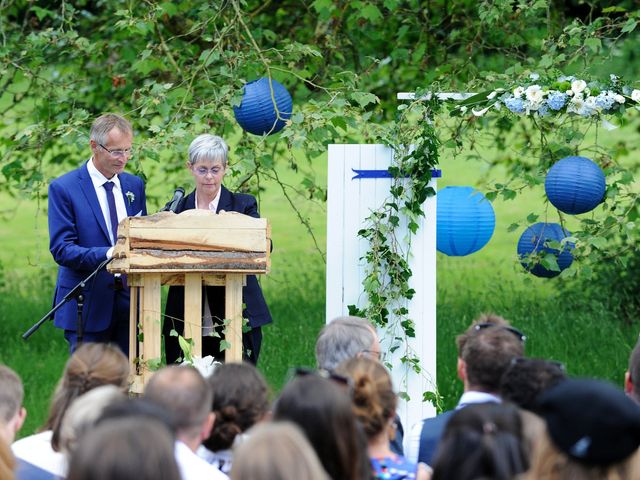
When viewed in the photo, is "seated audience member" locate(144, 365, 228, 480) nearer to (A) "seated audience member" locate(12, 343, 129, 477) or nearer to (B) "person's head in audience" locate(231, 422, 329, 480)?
(A) "seated audience member" locate(12, 343, 129, 477)

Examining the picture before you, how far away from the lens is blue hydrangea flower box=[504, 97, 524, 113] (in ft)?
20.2

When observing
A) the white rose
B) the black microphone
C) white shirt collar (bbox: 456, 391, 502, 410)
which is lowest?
white shirt collar (bbox: 456, 391, 502, 410)

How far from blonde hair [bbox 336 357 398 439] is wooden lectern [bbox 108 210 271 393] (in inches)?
61.0

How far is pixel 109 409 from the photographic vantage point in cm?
289

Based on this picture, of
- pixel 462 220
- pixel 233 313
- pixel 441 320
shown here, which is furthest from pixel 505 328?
pixel 441 320

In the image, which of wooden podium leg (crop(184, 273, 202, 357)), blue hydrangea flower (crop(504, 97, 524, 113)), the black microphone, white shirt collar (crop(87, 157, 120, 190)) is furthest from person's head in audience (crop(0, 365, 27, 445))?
blue hydrangea flower (crop(504, 97, 524, 113))

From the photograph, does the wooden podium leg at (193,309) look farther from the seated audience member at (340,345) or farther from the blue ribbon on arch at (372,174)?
the blue ribbon on arch at (372,174)

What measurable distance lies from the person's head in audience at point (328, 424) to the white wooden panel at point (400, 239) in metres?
3.14

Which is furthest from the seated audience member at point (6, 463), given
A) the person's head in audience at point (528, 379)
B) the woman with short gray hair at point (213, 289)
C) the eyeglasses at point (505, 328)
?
the woman with short gray hair at point (213, 289)

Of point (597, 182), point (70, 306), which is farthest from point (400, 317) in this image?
point (70, 306)

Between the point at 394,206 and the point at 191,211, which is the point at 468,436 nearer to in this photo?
the point at 191,211

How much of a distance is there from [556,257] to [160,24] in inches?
141

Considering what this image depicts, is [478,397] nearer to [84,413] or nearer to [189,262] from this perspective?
[84,413]

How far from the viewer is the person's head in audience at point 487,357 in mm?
3795
